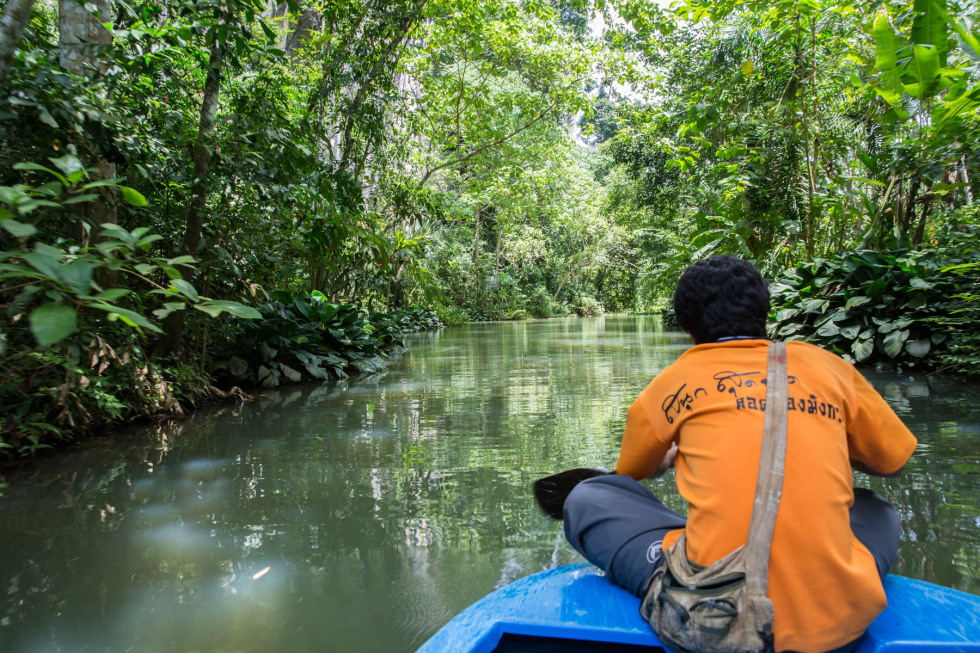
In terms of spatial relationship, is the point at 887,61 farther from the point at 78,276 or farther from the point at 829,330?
the point at 78,276

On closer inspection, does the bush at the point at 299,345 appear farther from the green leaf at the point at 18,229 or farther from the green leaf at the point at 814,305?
the green leaf at the point at 814,305

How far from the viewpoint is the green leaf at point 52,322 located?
4.80 ft

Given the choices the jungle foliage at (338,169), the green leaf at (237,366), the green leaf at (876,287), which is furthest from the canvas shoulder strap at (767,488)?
the green leaf at (876,287)

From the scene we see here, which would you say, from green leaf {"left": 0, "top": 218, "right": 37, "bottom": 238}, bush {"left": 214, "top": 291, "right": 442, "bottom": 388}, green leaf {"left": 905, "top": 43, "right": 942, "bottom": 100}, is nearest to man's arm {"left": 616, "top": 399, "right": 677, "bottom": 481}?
green leaf {"left": 0, "top": 218, "right": 37, "bottom": 238}

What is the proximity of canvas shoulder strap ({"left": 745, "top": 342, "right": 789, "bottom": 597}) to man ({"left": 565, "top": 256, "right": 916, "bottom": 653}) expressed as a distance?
0.02 metres

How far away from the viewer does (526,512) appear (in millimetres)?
2744

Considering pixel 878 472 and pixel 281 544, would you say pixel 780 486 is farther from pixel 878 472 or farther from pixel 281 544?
pixel 281 544

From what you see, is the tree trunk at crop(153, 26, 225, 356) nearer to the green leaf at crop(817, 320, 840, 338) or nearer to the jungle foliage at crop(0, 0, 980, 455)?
the jungle foliage at crop(0, 0, 980, 455)

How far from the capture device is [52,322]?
151 centimetres

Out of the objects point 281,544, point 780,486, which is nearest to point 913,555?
point 780,486

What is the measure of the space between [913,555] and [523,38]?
12984mm

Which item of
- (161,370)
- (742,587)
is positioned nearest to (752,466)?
(742,587)

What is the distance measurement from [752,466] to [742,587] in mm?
254

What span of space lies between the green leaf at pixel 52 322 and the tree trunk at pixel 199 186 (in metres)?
3.80
